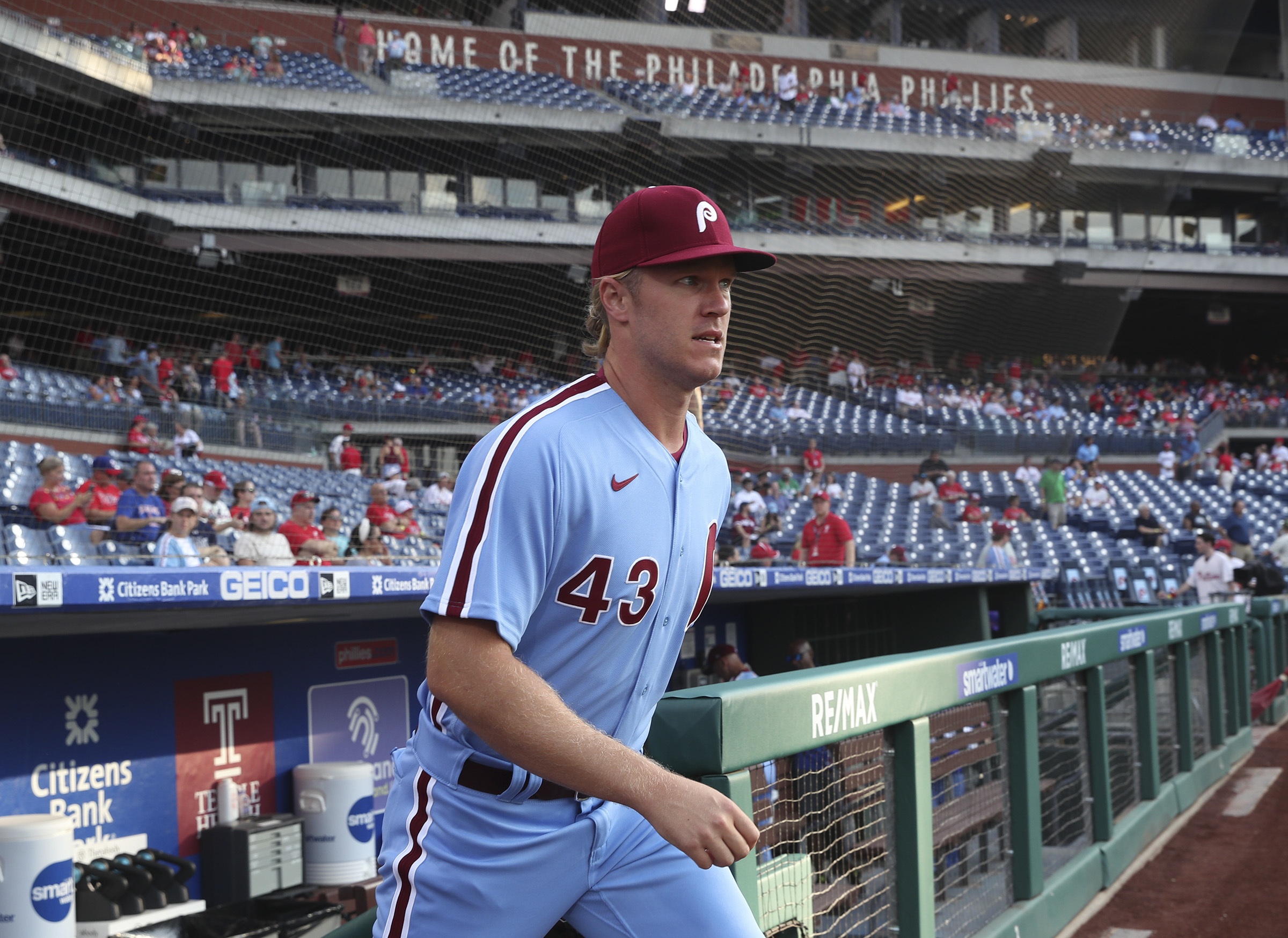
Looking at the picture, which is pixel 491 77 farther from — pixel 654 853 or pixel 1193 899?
pixel 654 853

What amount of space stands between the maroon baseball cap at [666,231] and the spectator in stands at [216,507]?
6687 mm

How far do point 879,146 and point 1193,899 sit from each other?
23.3 metres

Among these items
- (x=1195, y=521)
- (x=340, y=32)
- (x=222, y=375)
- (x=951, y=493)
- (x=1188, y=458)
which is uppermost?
(x=340, y=32)

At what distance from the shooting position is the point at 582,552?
1.44 metres

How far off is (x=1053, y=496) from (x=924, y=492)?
2.14m

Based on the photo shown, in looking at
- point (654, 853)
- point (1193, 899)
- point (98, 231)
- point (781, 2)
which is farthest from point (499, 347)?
point (654, 853)

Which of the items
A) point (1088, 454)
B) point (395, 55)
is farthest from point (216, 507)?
point (1088, 454)

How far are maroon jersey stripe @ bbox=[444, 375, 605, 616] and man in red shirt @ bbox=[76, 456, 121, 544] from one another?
6.58 meters

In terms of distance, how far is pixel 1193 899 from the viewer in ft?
14.3

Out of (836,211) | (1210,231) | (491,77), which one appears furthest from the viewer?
(1210,231)

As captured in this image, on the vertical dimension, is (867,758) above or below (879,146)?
below

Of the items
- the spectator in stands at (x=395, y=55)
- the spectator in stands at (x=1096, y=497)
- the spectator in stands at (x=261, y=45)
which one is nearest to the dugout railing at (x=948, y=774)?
the spectator in stands at (x=1096, y=497)

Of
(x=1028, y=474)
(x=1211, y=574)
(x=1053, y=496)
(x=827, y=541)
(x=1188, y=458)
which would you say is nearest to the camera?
(x=827, y=541)

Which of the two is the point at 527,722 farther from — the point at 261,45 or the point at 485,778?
the point at 261,45
